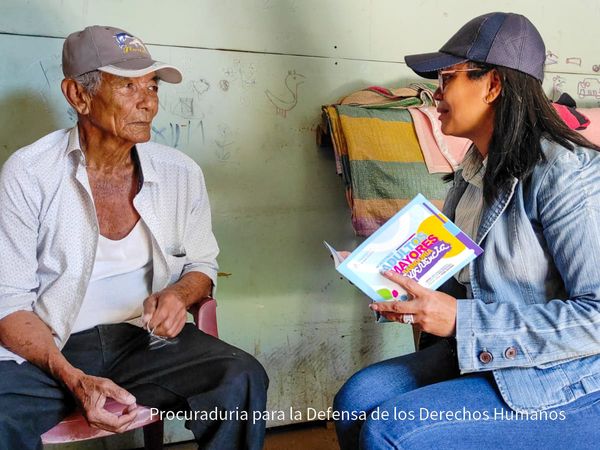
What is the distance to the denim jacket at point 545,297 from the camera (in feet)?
3.51

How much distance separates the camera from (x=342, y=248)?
2.33 m

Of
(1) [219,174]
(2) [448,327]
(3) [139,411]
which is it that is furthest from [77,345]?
(2) [448,327]

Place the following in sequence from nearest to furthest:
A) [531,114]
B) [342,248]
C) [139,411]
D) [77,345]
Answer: [531,114], [139,411], [77,345], [342,248]

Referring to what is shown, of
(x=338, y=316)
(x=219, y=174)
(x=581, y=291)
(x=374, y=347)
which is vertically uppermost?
(x=581, y=291)

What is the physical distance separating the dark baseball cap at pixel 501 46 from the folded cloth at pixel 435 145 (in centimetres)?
80

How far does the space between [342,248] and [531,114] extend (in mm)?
1207

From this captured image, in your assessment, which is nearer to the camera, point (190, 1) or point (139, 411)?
point (139, 411)

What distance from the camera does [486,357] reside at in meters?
1.12

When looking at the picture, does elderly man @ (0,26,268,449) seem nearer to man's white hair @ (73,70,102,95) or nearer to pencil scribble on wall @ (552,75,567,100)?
man's white hair @ (73,70,102,95)

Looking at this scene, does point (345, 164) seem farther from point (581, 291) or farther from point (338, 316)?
point (581, 291)

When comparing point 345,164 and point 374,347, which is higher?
point 345,164

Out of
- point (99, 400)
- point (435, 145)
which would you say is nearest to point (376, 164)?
point (435, 145)

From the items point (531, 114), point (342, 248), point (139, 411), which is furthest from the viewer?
point (342, 248)

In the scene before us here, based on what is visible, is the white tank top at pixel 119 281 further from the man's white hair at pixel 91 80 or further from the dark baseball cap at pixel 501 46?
the dark baseball cap at pixel 501 46
